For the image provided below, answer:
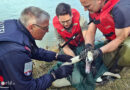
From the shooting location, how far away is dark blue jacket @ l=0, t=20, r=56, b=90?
214 cm

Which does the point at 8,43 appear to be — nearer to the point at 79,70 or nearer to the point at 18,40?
the point at 18,40

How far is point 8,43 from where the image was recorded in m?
2.18

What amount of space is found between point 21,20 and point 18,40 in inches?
13.5

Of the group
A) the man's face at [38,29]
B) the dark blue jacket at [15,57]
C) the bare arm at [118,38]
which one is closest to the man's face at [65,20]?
the bare arm at [118,38]

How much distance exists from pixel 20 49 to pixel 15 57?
0.36 ft

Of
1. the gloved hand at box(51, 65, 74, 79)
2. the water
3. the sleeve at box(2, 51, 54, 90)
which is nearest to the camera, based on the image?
the sleeve at box(2, 51, 54, 90)

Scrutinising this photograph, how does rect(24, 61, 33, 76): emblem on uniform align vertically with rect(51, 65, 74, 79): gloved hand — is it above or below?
above

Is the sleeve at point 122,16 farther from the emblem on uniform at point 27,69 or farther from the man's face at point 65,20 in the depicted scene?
the emblem on uniform at point 27,69

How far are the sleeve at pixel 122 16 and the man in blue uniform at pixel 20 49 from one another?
1167 millimetres

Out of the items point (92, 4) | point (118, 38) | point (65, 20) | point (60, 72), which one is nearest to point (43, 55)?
point (60, 72)

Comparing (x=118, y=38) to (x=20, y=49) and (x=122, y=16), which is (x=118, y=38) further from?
(x=20, y=49)

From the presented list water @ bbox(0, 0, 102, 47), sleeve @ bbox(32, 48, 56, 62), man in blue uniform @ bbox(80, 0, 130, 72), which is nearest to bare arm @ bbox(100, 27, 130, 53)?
man in blue uniform @ bbox(80, 0, 130, 72)

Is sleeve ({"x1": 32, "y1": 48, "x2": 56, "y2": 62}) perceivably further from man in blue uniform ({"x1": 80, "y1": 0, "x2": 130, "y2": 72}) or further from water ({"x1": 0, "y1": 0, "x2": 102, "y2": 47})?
water ({"x1": 0, "y1": 0, "x2": 102, "y2": 47})

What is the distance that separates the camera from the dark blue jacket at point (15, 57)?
214 centimetres
